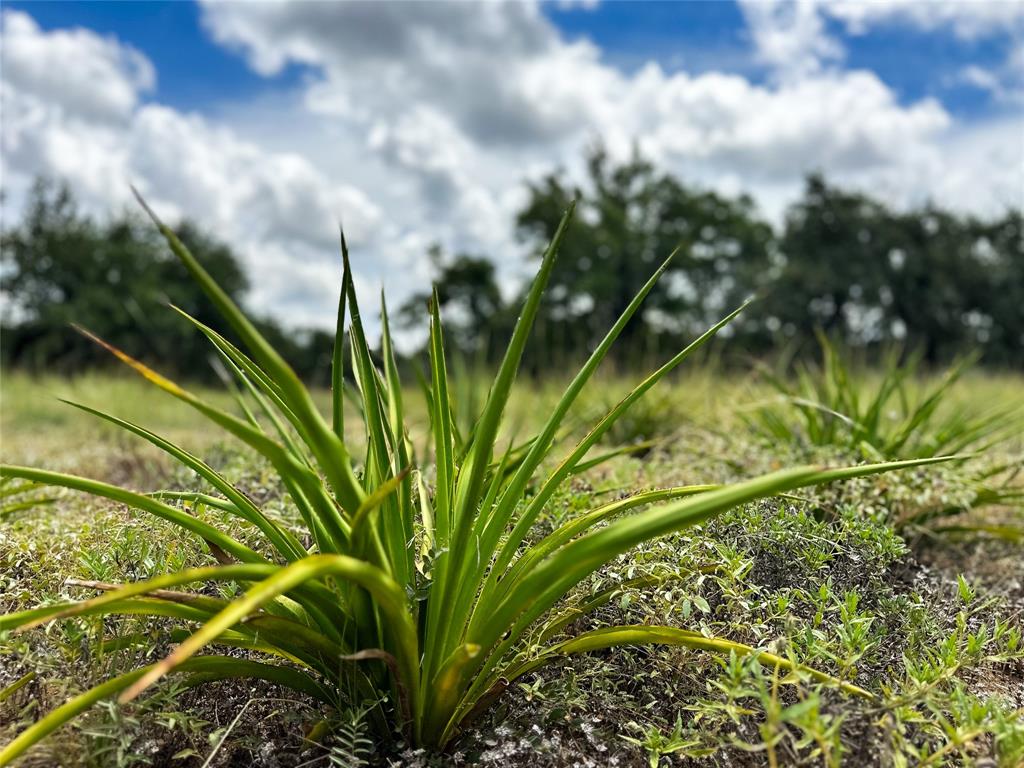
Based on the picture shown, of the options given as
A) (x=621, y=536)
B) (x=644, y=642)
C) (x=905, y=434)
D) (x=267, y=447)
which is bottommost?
(x=644, y=642)

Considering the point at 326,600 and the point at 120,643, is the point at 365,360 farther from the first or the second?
the point at 120,643

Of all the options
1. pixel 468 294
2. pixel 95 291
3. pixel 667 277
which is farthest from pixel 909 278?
pixel 95 291

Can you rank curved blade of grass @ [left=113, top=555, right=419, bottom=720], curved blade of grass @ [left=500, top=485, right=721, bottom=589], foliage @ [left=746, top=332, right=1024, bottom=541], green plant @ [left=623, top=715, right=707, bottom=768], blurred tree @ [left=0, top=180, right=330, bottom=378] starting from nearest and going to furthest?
curved blade of grass @ [left=113, top=555, right=419, bottom=720] < green plant @ [left=623, top=715, right=707, bottom=768] < curved blade of grass @ [left=500, top=485, right=721, bottom=589] < foliage @ [left=746, top=332, right=1024, bottom=541] < blurred tree @ [left=0, top=180, right=330, bottom=378]

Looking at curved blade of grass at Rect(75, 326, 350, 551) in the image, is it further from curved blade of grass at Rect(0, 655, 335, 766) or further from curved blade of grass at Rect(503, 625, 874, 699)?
curved blade of grass at Rect(503, 625, 874, 699)

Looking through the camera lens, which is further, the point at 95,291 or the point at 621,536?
the point at 95,291

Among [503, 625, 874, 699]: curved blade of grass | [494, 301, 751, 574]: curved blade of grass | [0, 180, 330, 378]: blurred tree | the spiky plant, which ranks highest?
[0, 180, 330, 378]: blurred tree

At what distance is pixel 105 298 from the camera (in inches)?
1069

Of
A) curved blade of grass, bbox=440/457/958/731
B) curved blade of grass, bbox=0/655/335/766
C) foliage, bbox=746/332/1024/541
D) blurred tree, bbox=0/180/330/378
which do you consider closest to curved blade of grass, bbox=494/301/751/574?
curved blade of grass, bbox=440/457/958/731

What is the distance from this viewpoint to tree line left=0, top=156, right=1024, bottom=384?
27.8m

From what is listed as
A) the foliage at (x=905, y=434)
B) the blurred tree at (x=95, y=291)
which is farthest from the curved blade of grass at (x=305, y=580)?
the blurred tree at (x=95, y=291)

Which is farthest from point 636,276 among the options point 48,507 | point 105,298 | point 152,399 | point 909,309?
point 48,507

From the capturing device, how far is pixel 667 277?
34.7 meters

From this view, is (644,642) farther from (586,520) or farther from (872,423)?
(872,423)

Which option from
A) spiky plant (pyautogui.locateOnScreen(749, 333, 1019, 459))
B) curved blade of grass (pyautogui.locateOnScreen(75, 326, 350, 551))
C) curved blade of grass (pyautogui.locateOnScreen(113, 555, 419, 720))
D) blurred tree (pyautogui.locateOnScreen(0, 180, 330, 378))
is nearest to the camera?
curved blade of grass (pyautogui.locateOnScreen(113, 555, 419, 720))
